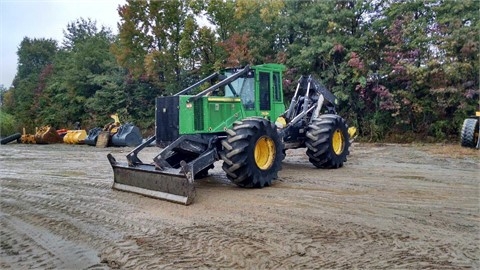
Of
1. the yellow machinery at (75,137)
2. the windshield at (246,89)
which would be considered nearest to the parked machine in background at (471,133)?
the windshield at (246,89)

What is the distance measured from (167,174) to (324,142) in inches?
146

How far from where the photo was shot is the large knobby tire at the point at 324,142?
300 inches

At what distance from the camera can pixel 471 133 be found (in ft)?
35.8

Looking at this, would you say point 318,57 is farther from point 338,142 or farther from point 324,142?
point 324,142

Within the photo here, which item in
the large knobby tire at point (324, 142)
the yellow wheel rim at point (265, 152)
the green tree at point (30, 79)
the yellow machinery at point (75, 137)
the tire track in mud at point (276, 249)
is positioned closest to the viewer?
the tire track in mud at point (276, 249)

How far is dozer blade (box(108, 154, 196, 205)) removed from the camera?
4.98m

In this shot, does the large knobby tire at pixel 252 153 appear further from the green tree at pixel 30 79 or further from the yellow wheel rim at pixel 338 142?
the green tree at pixel 30 79

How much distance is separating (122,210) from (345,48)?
13.7m

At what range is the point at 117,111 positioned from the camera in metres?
22.9

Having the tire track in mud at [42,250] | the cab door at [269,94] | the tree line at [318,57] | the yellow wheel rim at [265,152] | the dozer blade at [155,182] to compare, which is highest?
the tree line at [318,57]

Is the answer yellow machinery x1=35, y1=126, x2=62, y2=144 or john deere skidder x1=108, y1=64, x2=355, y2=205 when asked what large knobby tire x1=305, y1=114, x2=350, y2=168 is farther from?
yellow machinery x1=35, y1=126, x2=62, y2=144

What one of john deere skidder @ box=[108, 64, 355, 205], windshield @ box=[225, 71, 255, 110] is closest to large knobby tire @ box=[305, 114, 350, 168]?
john deere skidder @ box=[108, 64, 355, 205]

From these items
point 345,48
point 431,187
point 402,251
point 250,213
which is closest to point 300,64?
point 345,48

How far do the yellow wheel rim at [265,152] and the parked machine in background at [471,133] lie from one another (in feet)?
25.9
